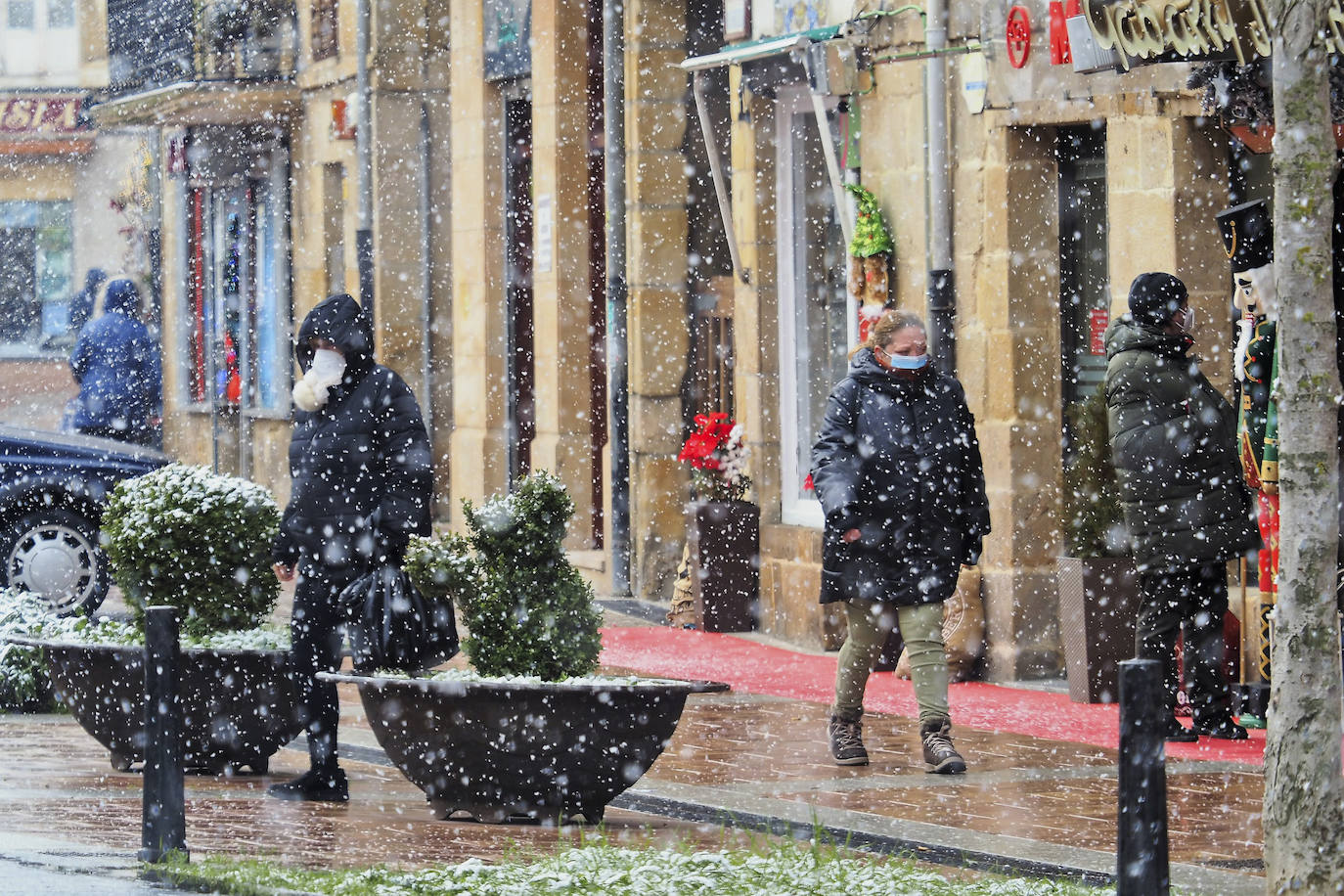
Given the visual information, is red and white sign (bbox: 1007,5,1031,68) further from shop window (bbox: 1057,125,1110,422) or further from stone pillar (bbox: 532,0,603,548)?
stone pillar (bbox: 532,0,603,548)

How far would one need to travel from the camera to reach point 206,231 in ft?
99.8

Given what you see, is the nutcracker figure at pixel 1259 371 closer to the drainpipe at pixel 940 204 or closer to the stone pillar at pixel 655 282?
the drainpipe at pixel 940 204

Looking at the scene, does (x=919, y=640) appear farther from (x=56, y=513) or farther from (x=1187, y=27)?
(x=56, y=513)

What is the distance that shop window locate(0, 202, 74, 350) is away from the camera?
41844 mm

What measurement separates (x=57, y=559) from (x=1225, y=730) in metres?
7.77

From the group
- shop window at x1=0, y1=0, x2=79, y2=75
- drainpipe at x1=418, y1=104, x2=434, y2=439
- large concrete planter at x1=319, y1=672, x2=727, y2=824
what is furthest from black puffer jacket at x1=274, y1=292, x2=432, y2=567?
shop window at x1=0, y1=0, x2=79, y2=75

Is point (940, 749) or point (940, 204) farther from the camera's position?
point (940, 204)

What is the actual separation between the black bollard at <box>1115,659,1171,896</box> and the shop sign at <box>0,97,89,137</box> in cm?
3748

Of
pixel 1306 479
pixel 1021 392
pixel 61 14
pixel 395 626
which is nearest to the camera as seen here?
pixel 1306 479

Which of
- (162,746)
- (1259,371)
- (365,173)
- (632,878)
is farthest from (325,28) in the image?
(632,878)

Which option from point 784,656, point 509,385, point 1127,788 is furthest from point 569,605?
point 509,385

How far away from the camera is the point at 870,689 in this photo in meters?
12.6

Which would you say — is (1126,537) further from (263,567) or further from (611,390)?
(611,390)

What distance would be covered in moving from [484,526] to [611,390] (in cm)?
942
